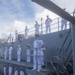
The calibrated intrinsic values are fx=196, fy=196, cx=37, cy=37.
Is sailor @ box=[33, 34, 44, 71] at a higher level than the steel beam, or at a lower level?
lower

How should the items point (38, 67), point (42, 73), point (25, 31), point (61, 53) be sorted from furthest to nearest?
point (25, 31) < point (61, 53) < point (38, 67) < point (42, 73)

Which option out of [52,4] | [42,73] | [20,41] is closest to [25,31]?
[20,41]

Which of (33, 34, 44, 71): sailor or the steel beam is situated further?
(33, 34, 44, 71): sailor

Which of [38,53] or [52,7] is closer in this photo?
[52,7]

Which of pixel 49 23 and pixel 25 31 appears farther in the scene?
pixel 25 31

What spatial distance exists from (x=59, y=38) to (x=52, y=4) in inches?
252

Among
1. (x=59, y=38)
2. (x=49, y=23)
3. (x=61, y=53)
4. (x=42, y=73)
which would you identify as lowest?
(x=42, y=73)

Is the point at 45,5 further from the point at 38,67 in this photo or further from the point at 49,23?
the point at 49,23

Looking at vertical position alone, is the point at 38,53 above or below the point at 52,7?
below

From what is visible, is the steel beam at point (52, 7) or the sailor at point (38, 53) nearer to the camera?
the steel beam at point (52, 7)

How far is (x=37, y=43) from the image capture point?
7.97m

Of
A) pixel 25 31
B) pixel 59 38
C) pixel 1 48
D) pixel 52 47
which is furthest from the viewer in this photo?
pixel 1 48

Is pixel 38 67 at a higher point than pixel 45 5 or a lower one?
lower

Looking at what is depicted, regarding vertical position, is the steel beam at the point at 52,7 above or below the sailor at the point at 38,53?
above
